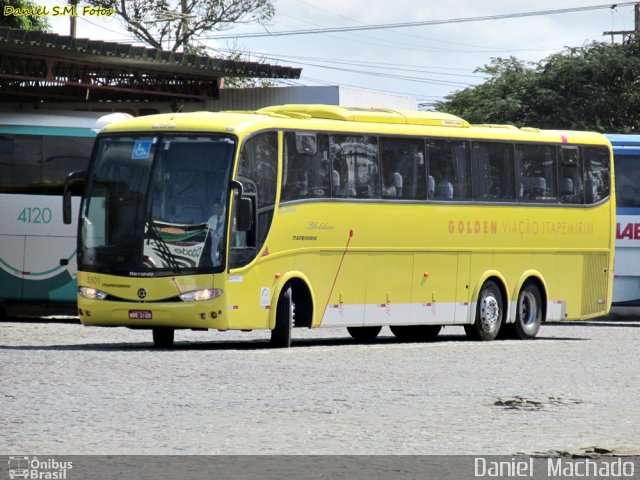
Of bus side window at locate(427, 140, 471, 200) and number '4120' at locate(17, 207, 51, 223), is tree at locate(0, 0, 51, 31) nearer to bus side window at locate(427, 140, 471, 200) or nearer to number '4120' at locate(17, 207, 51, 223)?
number '4120' at locate(17, 207, 51, 223)

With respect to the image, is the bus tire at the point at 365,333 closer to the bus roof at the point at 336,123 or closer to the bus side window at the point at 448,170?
the bus side window at the point at 448,170

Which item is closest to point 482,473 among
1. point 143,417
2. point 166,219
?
point 143,417

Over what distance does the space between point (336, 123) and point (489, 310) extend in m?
4.30

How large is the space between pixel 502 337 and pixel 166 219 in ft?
25.5

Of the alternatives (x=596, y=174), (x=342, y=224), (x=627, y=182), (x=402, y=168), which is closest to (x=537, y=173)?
(x=596, y=174)

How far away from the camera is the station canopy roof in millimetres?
36906

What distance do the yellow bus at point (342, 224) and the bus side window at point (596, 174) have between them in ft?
0.11

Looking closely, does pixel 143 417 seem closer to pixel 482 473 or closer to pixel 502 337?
pixel 482 473

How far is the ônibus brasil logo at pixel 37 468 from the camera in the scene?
31.3 feet

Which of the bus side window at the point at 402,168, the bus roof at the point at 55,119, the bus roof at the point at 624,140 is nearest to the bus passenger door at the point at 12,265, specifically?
the bus roof at the point at 55,119

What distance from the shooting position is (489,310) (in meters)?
25.5

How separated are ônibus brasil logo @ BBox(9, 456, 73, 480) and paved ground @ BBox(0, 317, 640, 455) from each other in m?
0.44

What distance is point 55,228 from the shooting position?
95.5 ft

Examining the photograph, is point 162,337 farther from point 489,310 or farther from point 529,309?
point 529,309
